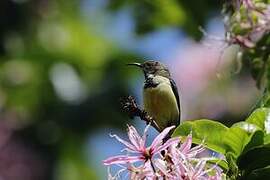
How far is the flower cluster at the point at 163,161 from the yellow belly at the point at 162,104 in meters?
1.35

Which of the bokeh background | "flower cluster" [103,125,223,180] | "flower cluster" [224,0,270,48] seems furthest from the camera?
the bokeh background

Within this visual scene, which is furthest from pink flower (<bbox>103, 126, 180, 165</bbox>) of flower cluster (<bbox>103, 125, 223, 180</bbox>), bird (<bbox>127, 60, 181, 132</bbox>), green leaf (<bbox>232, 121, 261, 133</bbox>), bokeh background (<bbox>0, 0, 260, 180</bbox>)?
bokeh background (<bbox>0, 0, 260, 180</bbox>)

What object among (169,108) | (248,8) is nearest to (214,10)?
(169,108)

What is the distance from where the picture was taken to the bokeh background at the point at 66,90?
23.6ft

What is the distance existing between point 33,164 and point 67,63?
77cm

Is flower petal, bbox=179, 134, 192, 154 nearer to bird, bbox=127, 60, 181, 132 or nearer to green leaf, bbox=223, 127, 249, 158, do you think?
green leaf, bbox=223, 127, 249, 158

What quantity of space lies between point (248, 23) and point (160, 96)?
134 cm

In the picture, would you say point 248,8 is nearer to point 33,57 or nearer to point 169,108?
point 169,108

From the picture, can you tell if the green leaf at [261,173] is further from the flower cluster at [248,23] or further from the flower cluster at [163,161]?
the flower cluster at [248,23]

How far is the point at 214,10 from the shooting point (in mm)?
5547

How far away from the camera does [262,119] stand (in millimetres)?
2682

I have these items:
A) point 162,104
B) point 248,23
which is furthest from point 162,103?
point 248,23

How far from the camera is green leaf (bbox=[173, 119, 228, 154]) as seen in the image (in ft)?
8.86

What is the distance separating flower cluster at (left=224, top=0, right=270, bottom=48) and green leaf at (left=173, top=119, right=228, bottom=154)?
0.43 meters
